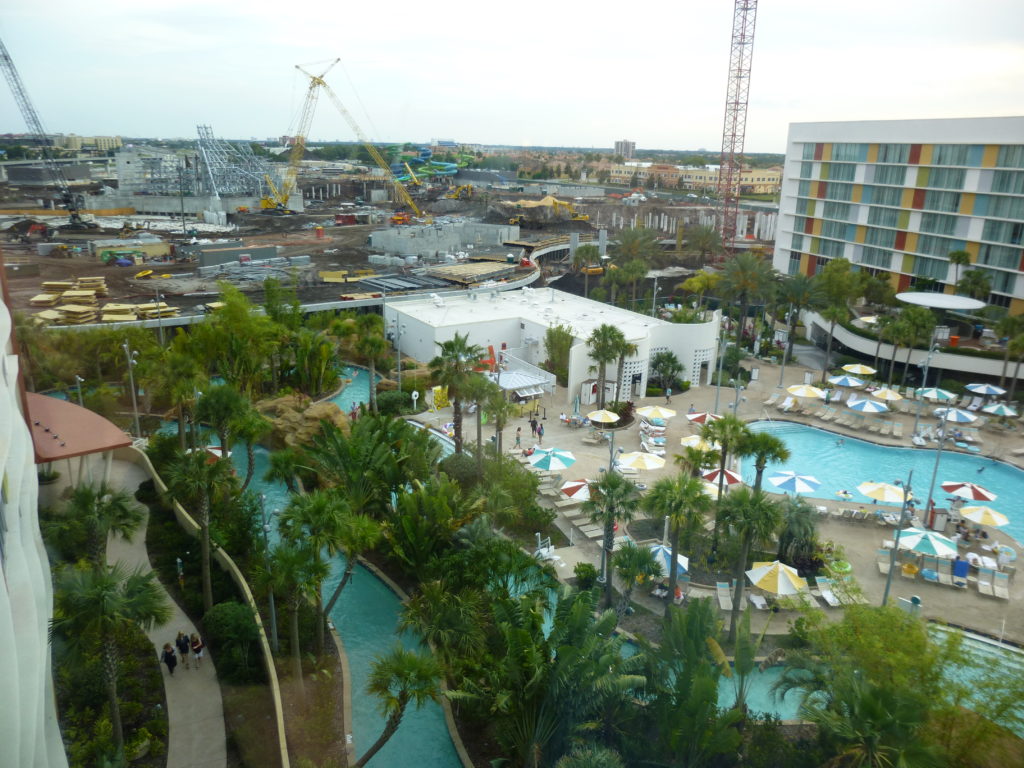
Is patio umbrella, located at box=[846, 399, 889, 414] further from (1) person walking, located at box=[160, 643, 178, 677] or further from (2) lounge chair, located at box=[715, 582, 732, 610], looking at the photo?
(1) person walking, located at box=[160, 643, 178, 677]

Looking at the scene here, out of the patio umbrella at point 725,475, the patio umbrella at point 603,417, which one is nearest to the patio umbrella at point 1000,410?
the patio umbrella at point 725,475

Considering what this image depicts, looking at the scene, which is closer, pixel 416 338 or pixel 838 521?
pixel 838 521

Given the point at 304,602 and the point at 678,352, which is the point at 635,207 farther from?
the point at 304,602

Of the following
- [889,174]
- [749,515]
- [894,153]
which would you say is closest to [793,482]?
[749,515]

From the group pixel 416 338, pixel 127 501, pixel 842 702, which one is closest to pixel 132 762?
pixel 127 501

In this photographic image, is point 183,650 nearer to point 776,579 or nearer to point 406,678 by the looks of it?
point 406,678

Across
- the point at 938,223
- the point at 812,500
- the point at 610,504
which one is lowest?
the point at 812,500
